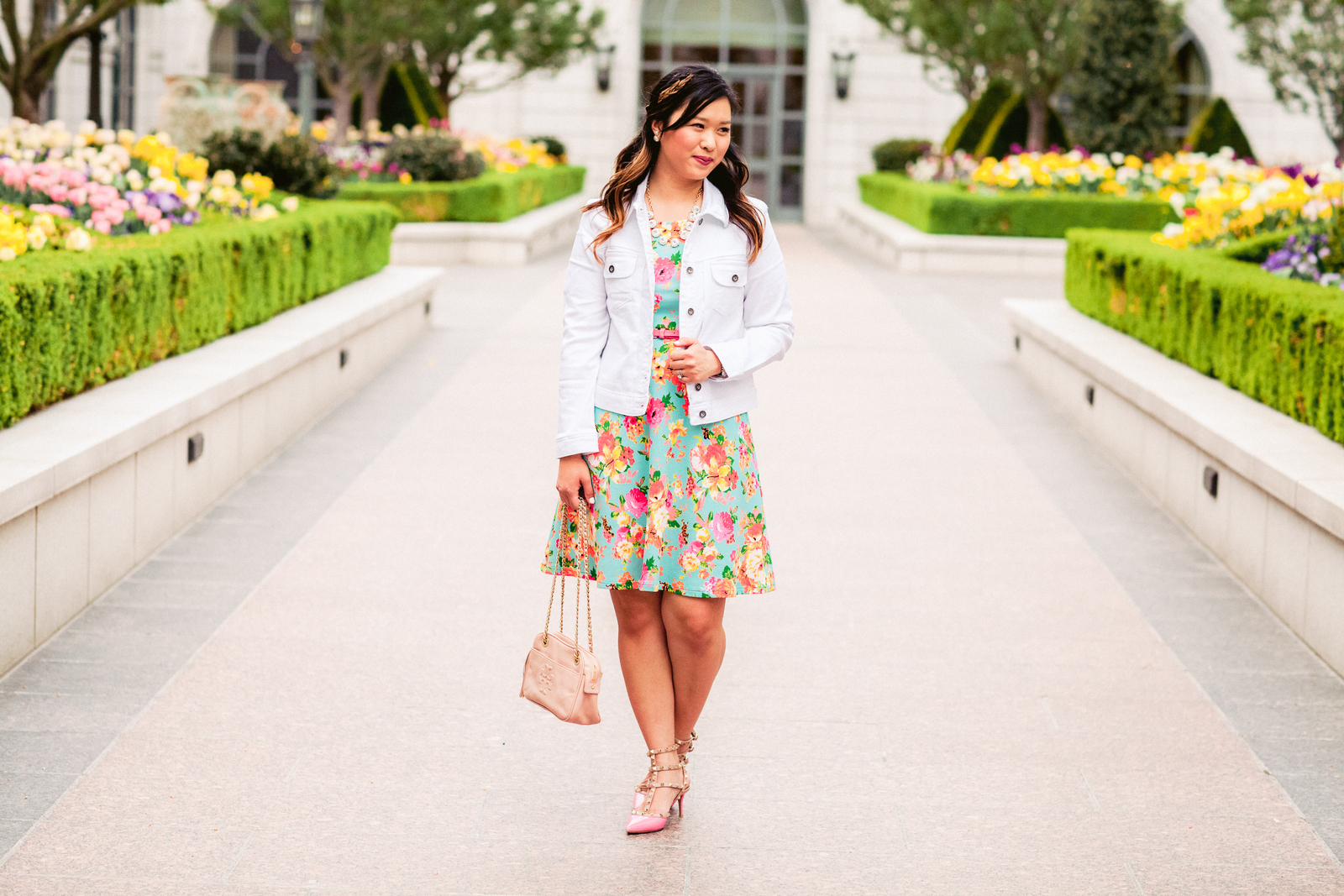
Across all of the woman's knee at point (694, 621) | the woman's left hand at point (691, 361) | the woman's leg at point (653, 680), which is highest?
the woman's left hand at point (691, 361)

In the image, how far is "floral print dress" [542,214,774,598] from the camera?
3.54 metres

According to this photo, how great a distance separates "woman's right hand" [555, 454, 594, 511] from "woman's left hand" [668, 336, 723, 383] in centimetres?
30

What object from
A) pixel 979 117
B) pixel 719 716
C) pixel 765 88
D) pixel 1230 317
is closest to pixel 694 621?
pixel 719 716

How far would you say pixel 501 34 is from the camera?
24.0 meters

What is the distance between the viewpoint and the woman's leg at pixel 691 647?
363 cm

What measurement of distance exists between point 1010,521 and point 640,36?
25297mm

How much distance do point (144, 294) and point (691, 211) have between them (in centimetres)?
390

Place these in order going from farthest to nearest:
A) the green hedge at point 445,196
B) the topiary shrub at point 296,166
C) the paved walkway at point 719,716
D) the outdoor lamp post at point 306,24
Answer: the outdoor lamp post at point 306,24 → the green hedge at point 445,196 → the topiary shrub at point 296,166 → the paved walkway at point 719,716

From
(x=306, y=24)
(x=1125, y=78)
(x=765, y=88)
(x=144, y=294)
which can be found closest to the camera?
(x=144, y=294)

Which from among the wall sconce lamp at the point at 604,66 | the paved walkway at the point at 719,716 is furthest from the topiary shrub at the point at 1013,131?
the paved walkway at the point at 719,716

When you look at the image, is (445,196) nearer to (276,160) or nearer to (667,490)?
(276,160)

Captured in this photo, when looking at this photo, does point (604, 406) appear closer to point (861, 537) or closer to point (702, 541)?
point (702, 541)

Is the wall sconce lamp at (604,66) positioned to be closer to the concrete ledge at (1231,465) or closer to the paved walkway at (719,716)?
the concrete ledge at (1231,465)

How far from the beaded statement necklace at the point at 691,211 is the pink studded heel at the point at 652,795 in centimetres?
123
